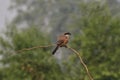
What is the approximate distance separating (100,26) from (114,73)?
2.52 m

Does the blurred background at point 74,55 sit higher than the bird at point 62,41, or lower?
lower

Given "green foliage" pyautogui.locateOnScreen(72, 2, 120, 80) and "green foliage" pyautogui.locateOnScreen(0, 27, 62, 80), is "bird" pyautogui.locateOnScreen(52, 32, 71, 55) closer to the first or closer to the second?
"green foliage" pyautogui.locateOnScreen(0, 27, 62, 80)

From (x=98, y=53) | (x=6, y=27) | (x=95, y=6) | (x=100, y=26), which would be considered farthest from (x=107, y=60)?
(x=6, y=27)

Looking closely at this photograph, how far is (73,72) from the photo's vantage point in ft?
61.1

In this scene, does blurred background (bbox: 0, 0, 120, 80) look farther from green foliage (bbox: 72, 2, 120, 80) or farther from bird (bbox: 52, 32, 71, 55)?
bird (bbox: 52, 32, 71, 55)

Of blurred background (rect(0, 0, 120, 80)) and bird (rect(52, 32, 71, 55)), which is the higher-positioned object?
bird (rect(52, 32, 71, 55))

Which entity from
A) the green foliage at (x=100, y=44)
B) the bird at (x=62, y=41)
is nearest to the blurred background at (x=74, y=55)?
the green foliage at (x=100, y=44)

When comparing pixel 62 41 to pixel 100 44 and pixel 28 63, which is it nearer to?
pixel 28 63

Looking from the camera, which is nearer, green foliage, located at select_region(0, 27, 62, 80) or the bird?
the bird

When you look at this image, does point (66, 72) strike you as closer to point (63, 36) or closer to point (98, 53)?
point (98, 53)

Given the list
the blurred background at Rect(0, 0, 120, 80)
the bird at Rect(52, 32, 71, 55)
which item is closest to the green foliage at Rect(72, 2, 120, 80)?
the blurred background at Rect(0, 0, 120, 80)

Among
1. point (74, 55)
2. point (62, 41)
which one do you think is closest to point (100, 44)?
point (74, 55)

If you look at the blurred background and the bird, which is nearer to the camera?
the bird

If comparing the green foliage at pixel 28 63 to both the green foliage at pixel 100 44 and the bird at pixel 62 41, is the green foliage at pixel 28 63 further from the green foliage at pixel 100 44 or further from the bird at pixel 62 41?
the bird at pixel 62 41
